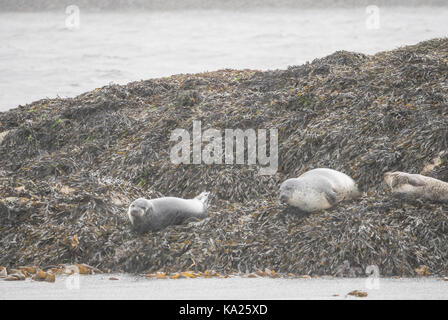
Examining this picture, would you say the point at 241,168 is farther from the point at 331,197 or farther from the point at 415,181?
the point at 415,181

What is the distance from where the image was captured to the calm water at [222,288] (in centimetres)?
445

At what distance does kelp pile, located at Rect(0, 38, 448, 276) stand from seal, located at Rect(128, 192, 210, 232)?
12 centimetres

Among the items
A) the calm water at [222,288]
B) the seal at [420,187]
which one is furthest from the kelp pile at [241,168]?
the calm water at [222,288]

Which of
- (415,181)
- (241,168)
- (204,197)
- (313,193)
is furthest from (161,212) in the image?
(415,181)

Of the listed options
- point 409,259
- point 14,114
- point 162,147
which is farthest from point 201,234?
point 14,114

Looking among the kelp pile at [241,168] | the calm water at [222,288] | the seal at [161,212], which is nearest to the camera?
the calm water at [222,288]

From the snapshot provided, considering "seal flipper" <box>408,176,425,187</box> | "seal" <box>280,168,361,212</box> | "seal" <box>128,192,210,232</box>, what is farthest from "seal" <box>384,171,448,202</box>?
"seal" <box>128,192,210,232</box>

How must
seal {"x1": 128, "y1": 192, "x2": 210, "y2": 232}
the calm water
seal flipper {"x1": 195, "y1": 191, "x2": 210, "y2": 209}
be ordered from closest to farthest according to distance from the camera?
the calm water
seal {"x1": 128, "y1": 192, "x2": 210, "y2": 232}
seal flipper {"x1": 195, "y1": 191, "x2": 210, "y2": 209}

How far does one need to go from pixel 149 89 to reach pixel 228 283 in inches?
239

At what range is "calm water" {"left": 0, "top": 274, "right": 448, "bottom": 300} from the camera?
4445 mm

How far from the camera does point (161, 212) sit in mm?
6215

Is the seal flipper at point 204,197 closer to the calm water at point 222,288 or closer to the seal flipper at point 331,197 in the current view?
the seal flipper at point 331,197

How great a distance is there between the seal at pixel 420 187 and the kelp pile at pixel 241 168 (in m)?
0.08

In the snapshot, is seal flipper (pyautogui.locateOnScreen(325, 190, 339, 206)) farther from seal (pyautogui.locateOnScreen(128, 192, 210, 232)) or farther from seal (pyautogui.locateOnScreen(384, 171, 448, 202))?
seal (pyautogui.locateOnScreen(128, 192, 210, 232))
